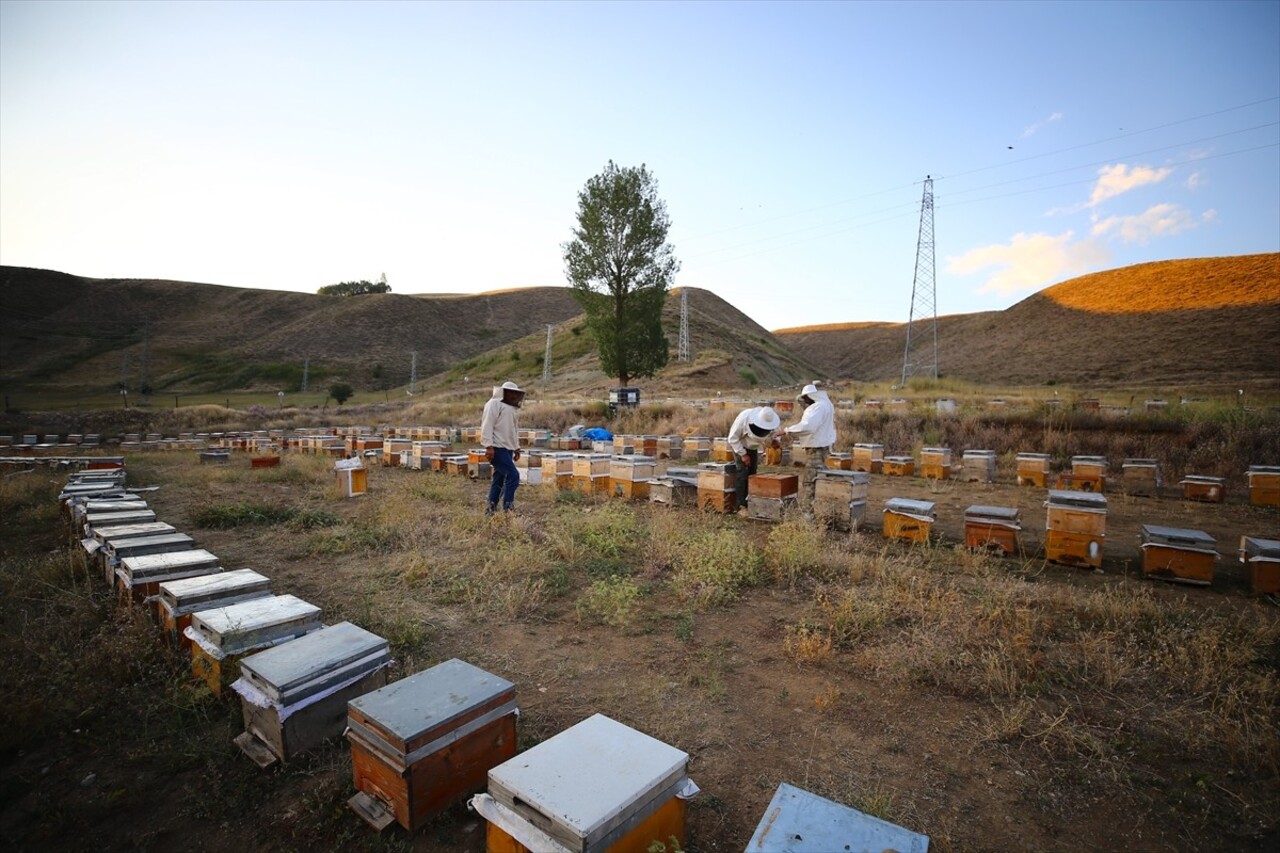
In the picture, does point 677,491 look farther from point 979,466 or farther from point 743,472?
point 979,466

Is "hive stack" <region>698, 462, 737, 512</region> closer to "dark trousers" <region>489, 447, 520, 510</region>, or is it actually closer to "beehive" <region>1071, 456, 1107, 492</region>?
"dark trousers" <region>489, 447, 520, 510</region>

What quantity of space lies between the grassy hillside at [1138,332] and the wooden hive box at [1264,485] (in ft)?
63.1

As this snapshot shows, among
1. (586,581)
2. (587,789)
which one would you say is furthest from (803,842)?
(586,581)

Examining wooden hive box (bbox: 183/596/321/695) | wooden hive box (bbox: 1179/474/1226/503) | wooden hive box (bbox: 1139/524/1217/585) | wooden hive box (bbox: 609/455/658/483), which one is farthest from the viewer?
wooden hive box (bbox: 609/455/658/483)

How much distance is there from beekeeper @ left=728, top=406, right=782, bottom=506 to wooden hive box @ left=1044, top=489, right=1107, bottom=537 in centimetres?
305

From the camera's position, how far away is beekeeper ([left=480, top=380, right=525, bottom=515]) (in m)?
7.87

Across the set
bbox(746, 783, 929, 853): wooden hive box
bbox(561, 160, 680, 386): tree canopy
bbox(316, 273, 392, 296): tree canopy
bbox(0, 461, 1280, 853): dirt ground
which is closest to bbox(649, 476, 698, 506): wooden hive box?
bbox(0, 461, 1280, 853): dirt ground

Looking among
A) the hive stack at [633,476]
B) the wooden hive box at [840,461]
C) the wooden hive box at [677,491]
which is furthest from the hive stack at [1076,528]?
the hive stack at [633,476]

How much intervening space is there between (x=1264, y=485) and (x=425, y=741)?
1186cm

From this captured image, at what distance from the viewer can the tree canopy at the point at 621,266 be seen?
2806 centimetres

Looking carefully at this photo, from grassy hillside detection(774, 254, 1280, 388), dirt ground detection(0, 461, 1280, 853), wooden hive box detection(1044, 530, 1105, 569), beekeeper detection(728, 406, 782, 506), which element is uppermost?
grassy hillside detection(774, 254, 1280, 388)

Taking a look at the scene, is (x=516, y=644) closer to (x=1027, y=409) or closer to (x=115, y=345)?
(x=1027, y=409)

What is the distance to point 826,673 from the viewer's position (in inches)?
145

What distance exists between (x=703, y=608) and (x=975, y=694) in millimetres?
2004
